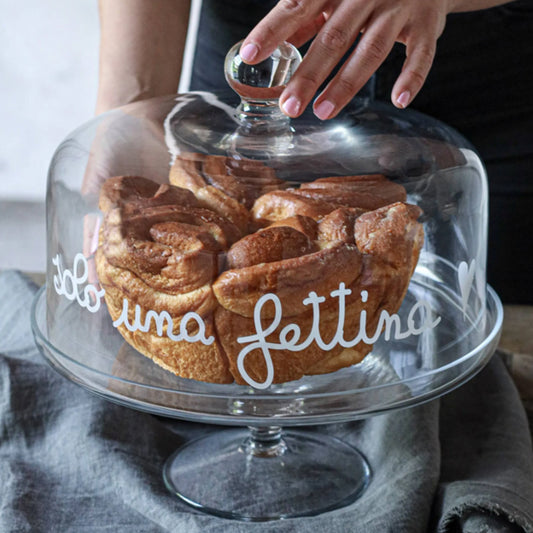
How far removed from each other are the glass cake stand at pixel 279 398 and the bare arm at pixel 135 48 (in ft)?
1.09

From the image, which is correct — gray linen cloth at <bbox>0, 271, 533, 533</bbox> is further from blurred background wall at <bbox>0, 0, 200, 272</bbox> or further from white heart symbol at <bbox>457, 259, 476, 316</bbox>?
blurred background wall at <bbox>0, 0, 200, 272</bbox>

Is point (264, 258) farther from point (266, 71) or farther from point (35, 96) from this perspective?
point (35, 96)

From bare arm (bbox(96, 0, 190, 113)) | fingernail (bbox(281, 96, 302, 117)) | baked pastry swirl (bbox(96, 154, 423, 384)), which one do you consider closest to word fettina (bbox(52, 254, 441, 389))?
baked pastry swirl (bbox(96, 154, 423, 384))

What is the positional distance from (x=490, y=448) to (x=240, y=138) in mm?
456

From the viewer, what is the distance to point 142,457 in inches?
36.7

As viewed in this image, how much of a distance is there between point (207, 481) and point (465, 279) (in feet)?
1.18

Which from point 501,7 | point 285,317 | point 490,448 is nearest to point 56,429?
point 285,317

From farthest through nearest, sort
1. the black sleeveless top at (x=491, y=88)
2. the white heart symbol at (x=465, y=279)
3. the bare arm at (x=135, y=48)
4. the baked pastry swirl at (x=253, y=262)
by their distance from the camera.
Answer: the black sleeveless top at (x=491, y=88), the bare arm at (x=135, y=48), the white heart symbol at (x=465, y=279), the baked pastry swirl at (x=253, y=262)

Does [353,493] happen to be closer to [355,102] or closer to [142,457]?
[142,457]

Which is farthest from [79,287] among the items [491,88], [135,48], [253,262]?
[491,88]

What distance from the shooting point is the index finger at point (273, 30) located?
73 cm

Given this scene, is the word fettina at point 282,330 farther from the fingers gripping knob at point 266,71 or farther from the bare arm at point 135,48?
the bare arm at point 135,48

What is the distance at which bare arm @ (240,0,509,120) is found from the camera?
2.43 ft

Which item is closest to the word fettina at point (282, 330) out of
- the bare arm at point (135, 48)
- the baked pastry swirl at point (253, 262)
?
the baked pastry swirl at point (253, 262)
